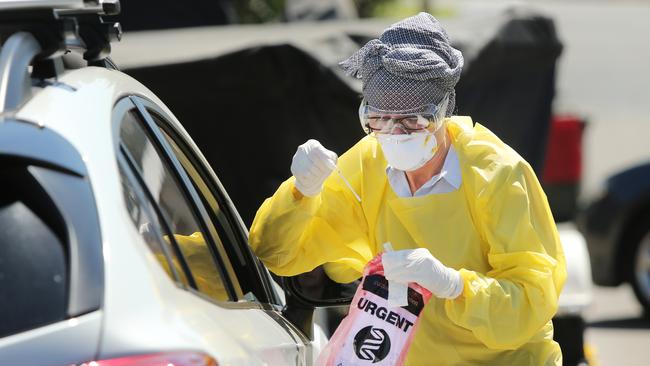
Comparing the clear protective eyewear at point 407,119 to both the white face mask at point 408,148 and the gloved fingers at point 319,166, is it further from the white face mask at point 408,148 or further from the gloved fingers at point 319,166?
the gloved fingers at point 319,166

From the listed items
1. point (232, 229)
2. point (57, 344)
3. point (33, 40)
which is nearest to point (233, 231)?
point (232, 229)

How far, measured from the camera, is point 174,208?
332cm

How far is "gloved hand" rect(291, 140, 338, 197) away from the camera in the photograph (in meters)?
3.79

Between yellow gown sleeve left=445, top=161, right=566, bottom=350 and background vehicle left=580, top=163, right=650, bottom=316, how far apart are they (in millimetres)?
6637

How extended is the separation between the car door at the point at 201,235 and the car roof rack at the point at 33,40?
175 millimetres

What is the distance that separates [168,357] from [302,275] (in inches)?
63.3

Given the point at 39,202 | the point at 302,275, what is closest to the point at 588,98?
the point at 302,275

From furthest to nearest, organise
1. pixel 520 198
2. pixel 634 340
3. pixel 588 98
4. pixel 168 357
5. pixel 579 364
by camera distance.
→ 1. pixel 588 98
2. pixel 634 340
3. pixel 579 364
4. pixel 520 198
5. pixel 168 357

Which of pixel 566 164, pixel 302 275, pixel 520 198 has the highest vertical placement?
pixel 520 198

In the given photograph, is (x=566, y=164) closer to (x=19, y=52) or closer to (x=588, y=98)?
(x=19, y=52)

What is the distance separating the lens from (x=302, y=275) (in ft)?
13.1

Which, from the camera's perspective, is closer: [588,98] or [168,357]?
[168,357]

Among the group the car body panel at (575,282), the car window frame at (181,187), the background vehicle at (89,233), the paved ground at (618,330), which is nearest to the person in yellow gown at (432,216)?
the car window frame at (181,187)

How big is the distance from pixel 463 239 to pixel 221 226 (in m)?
0.66
